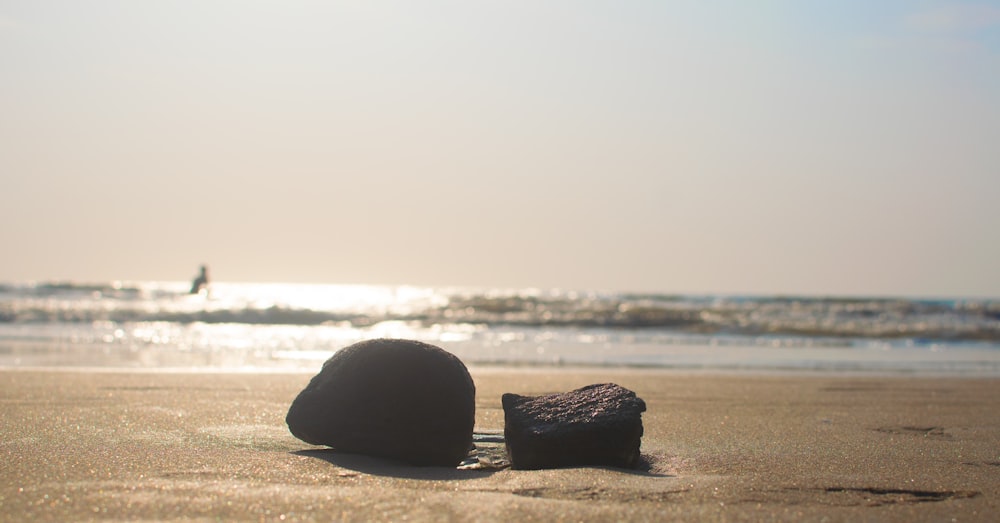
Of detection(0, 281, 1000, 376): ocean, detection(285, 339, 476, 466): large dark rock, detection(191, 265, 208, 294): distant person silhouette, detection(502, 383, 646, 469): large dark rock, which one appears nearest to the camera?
detection(502, 383, 646, 469): large dark rock

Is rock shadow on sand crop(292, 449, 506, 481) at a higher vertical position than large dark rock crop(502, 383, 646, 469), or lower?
lower

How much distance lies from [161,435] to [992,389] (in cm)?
771

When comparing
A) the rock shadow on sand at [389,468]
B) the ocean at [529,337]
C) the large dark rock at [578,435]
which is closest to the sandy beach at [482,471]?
the rock shadow on sand at [389,468]

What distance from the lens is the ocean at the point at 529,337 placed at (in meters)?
11.4

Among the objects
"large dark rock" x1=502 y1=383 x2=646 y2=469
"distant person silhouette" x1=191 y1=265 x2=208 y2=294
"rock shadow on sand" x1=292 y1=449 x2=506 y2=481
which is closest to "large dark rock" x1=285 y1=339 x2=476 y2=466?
"rock shadow on sand" x1=292 y1=449 x2=506 y2=481

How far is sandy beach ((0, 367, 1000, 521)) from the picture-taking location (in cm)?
295

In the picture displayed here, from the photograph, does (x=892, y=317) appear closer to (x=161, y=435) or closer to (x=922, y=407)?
(x=922, y=407)

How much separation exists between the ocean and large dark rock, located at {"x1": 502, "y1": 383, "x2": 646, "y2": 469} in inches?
241

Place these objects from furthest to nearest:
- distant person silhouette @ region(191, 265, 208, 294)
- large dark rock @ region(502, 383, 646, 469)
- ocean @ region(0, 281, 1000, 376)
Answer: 1. distant person silhouette @ region(191, 265, 208, 294)
2. ocean @ region(0, 281, 1000, 376)
3. large dark rock @ region(502, 383, 646, 469)

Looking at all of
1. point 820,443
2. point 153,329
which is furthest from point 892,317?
point 820,443

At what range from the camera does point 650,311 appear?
82.2 feet

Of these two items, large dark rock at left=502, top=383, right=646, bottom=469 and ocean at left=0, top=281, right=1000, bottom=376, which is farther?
ocean at left=0, top=281, right=1000, bottom=376

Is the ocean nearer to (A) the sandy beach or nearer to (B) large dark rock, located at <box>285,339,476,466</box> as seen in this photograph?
(A) the sandy beach

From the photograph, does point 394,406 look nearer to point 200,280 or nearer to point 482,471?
point 482,471
